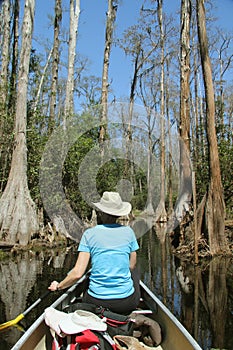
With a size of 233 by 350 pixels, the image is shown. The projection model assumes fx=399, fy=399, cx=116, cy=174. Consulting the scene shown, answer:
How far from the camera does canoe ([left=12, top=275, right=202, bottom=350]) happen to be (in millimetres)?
3269

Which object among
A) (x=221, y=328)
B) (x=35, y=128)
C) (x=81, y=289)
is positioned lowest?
(x=221, y=328)

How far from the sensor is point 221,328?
5375 millimetres

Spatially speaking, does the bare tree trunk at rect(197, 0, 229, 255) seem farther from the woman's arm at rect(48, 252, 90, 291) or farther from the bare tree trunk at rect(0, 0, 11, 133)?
the woman's arm at rect(48, 252, 90, 291)

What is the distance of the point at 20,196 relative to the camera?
41.8 ft

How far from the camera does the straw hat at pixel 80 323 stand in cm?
314

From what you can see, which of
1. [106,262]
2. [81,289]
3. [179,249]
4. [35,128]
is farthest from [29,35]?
[106,262]

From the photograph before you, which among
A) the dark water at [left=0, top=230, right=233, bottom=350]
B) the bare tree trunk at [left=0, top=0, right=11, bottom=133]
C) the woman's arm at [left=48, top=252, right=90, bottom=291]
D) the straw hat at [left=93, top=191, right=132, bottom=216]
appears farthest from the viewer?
the bare tree trunk at [left=0, top=0, right=11, bottom=133]

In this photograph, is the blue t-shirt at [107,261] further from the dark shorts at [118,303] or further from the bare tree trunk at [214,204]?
the bare tree trunk at [214,204]

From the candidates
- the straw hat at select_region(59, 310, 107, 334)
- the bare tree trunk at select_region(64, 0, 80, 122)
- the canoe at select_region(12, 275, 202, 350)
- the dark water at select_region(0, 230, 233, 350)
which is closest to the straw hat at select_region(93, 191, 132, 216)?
the straw hat at select_region(59, 310, 107, 334)

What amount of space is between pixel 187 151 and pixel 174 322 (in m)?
10.5

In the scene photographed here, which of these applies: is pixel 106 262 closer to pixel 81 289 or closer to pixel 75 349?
pixel 75 349

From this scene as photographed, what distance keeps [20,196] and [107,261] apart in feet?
31.3

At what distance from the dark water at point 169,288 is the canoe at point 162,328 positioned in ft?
2.79

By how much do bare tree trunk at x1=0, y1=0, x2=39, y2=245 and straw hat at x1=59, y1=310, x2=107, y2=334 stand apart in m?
9.37
